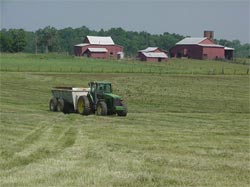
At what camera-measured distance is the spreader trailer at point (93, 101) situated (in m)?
25.3

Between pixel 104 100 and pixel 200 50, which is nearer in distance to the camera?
pixel 104 100

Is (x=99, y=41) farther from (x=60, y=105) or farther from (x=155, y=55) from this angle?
(x=60, y=105)

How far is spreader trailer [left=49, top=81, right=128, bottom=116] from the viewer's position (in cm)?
2533

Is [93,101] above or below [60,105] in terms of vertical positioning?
above

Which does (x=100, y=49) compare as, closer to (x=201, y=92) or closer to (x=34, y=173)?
(x=201, y=92)

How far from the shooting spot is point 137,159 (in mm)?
12961

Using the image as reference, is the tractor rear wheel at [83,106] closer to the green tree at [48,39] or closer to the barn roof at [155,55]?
the barn roof at [155,55]

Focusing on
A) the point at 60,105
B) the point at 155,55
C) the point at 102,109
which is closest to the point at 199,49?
the point at 155,55

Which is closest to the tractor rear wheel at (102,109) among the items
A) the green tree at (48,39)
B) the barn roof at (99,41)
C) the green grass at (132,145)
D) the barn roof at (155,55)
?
the green grass at (132,145)

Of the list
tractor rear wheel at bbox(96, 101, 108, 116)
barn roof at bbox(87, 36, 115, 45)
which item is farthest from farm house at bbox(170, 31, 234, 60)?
tractor rear wheel at bbox(96, 101, 108, 116)

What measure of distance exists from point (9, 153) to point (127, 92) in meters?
25.2

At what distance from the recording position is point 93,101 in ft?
85.6

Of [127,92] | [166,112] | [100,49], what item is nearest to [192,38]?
[100,49]

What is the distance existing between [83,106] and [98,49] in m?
104
